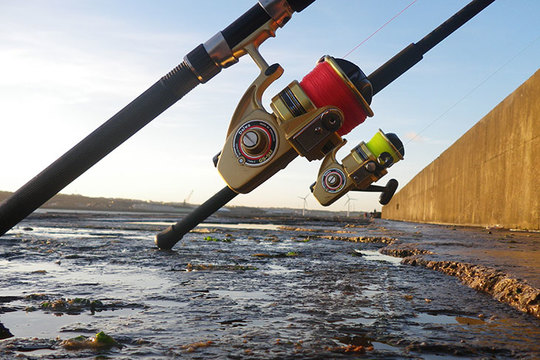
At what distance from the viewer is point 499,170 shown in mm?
15336

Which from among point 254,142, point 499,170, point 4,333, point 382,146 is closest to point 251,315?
point 254,142

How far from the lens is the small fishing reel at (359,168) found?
147 inches

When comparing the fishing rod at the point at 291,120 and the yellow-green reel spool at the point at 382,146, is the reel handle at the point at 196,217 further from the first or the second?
the yellow-green reel spool at the point at 382,146

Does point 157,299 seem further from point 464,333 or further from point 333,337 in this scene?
point 464,333

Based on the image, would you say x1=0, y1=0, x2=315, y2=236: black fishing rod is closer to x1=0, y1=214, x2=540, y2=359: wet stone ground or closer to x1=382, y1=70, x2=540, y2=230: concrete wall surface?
x1=0, y1=214, x2=540, y2=359: wet stone ground

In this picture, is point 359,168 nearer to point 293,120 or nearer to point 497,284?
point 497,284

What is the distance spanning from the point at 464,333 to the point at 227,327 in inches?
38.5

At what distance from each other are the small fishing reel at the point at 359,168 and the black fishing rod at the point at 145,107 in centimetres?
198

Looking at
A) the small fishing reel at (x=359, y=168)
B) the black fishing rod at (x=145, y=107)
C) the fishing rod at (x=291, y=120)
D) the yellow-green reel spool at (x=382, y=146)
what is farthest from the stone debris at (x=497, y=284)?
the black fishing rod at (x=145, y=107)

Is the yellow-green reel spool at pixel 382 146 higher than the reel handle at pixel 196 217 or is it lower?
higher

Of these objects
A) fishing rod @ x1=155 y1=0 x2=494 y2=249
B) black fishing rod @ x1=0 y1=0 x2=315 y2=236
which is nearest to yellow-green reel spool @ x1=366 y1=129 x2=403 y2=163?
fishing rod @ x1=155 y1=0 x2=494 y2=249

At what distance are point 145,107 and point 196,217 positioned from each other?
2.27 m

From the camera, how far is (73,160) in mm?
1762

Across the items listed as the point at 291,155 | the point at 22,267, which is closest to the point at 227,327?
the point at 291,155
